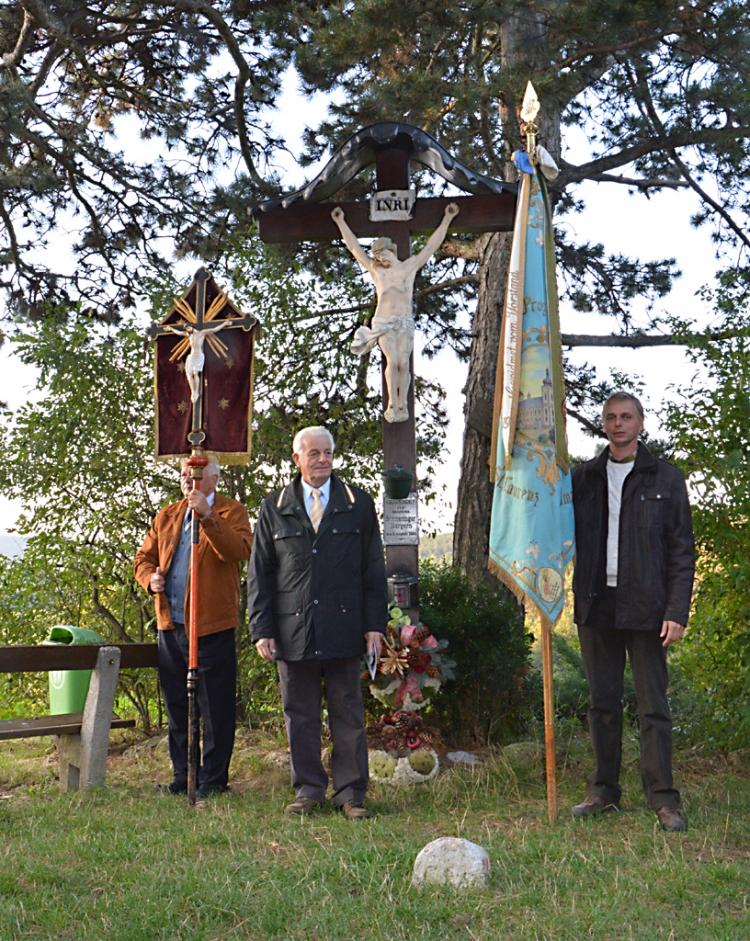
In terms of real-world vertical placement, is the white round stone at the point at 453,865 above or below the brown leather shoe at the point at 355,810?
above

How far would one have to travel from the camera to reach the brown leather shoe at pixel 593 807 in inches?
180

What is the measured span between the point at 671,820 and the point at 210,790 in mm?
2331

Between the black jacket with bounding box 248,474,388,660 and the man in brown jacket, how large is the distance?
0.39 meters

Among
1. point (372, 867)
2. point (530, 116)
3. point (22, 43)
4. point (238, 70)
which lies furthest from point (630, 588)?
point (22, 43)

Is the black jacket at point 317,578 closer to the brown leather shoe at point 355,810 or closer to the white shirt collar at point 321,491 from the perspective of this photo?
the white shirt collar at point 321,491

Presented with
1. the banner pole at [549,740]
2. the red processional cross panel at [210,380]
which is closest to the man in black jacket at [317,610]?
the red processional cross panel at [210,380]

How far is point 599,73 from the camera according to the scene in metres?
8.30

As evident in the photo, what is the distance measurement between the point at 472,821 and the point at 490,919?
1334mm

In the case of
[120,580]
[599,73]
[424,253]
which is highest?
[599,73]

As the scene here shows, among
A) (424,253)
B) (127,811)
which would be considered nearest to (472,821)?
(127,811)

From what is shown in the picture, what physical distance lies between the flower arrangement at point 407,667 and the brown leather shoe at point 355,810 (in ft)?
2.57

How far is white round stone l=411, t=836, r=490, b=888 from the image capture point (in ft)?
11.5

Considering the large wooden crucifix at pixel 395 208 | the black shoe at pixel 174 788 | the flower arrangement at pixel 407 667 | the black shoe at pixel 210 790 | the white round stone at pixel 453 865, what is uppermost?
the large wooden crucifix at pixel 395 208

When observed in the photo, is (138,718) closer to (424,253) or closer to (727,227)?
(424,253)
